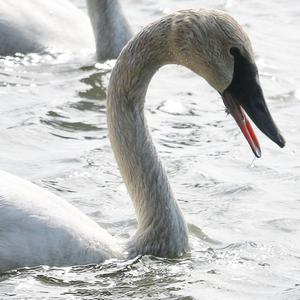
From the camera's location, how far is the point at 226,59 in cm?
794

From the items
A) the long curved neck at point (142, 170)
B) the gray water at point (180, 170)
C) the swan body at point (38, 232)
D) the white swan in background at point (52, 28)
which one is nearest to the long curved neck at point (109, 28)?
the white swan in background at point (52, 28)

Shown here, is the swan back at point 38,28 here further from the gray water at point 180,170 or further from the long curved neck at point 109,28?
the long curved neck at point 109,28

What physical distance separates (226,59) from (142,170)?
899 millimetres

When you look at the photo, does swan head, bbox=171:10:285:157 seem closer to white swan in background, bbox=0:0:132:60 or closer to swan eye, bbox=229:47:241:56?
swan eye, bbox=229:47:241:56

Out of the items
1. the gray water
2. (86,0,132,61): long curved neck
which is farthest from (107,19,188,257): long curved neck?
(86,0,132,61): long curved neck

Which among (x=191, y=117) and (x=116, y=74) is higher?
(x=116, y=74)

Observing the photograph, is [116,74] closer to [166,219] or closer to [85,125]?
[166,219]

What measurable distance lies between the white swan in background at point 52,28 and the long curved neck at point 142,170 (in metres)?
4.81

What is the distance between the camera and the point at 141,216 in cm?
843

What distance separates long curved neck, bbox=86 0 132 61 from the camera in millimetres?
13141

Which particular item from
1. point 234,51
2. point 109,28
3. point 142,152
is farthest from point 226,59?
point 109,28

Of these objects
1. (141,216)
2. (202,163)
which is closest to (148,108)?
(202,163)

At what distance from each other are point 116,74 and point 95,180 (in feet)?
5.63

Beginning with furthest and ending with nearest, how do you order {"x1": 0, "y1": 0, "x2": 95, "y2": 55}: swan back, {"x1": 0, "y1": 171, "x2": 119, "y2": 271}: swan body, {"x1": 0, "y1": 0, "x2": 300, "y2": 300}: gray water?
{"x1": 0, "y1": 0, "x2": 95, "y2": 55}: swan back → {"x1": 0, "y1": 0, "x2": 300, "y2": 300}: gray water → {"x1": 0, "y1": 171, "x2": 119, "y2": 271}: swan body
